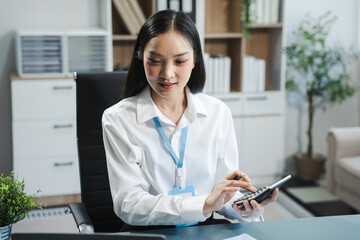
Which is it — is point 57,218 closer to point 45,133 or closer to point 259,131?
point 45,133

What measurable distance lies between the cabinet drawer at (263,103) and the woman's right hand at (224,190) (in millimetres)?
2528

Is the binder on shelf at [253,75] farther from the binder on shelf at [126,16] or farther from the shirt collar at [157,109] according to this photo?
the shirt collar at [157,109]

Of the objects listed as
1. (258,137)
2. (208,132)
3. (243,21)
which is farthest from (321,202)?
(208,132)

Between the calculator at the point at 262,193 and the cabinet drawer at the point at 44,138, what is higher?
the calculator at the point at 262,193

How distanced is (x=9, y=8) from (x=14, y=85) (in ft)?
2.14

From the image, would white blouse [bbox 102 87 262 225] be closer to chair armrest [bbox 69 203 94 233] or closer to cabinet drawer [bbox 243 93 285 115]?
chair armrest [bbox 69 203 94 233]

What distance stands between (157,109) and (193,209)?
1.25ft

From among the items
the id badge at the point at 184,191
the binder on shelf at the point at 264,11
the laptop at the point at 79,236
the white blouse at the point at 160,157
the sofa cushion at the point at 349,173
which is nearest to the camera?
the laptop at the point at 79,236

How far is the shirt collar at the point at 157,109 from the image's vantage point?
5.78 ft

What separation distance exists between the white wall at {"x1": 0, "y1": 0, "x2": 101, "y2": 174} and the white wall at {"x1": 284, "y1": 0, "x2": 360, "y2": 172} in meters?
1.65

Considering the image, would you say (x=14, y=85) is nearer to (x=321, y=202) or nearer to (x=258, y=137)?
(x=258, y=137)

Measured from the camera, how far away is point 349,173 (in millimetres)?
3438

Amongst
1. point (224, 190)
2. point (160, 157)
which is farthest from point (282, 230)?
point (160, 157)

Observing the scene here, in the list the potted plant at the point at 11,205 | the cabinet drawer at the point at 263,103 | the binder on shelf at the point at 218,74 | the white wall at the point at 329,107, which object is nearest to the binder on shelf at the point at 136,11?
the binder on shelf at the point at 218,74
